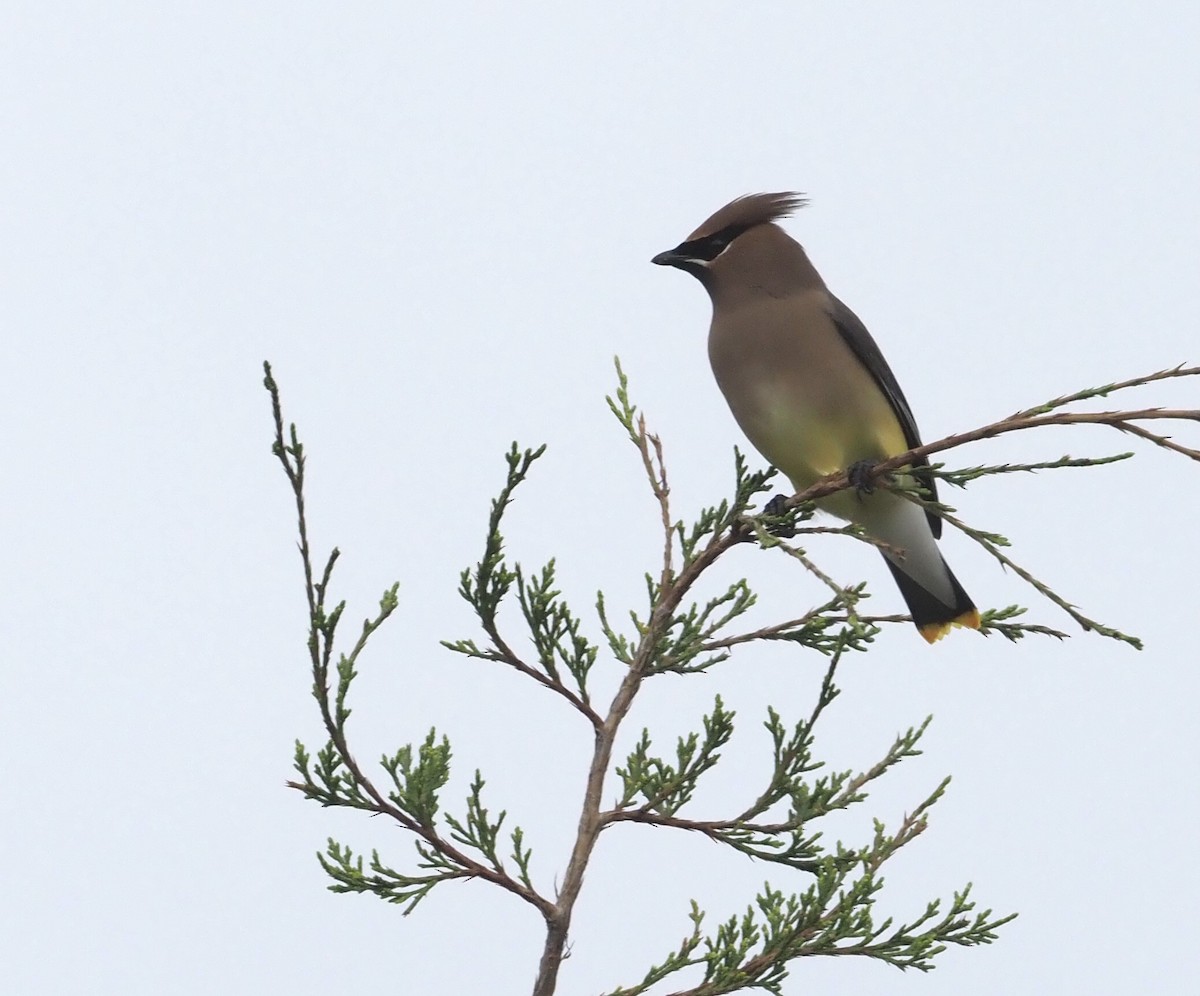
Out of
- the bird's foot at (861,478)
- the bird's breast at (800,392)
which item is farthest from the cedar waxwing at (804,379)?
the bird's foot at (861,478)

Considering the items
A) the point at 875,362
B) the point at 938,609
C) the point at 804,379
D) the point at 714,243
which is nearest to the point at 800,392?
the point at 804,379

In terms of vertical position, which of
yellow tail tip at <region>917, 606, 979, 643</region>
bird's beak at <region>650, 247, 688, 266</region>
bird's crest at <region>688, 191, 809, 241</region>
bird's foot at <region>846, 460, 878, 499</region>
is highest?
bird's crest at <region>688, 191, 809, 241</region>

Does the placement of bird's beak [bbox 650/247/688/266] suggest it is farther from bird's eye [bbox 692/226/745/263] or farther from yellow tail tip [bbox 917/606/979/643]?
yellow tail tip [bbox 917/606/979/643]

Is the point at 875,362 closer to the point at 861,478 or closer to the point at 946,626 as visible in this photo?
the point at 946,626

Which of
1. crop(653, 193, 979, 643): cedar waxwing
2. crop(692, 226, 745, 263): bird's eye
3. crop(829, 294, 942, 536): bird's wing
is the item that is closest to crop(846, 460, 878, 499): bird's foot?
crop(653, 193, 979, 643): cedar waxwing

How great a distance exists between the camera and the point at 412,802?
10.6ft

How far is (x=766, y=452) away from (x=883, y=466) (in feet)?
4.27

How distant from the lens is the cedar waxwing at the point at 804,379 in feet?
15.0

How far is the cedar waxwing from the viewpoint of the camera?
459 centimetres

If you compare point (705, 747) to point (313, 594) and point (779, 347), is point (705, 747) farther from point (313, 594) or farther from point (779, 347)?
point (779, 347)

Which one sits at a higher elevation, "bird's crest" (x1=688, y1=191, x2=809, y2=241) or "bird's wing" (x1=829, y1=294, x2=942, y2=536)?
"bird's crest" (x1=688, y1=191, x2=809, y2=241)

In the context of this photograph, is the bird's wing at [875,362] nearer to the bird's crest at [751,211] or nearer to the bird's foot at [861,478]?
the bird's crest at [751,211]

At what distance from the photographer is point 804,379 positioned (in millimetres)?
4625

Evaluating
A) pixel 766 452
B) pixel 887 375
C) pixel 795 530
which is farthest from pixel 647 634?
pixel 887 375
